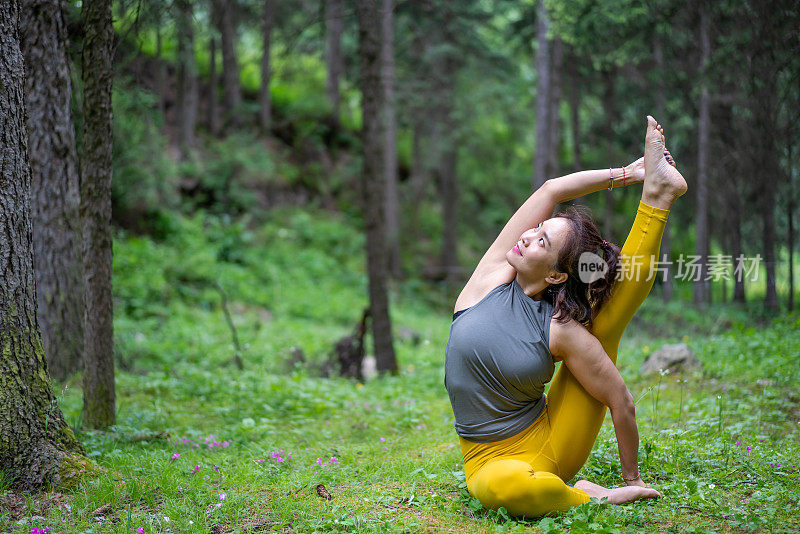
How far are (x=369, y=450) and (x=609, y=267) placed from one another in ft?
7.74

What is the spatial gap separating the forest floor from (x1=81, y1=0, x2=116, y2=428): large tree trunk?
43 centimetres

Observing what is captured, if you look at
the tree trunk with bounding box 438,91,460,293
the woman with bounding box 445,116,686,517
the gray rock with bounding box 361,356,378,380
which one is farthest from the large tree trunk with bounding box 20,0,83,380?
the tree trunk with bounding box 438,91,460,293

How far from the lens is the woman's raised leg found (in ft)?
10.3

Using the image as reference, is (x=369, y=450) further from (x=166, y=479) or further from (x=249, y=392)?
(x=249, y=392)

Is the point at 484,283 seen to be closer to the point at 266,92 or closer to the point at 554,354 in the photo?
the point at 554,354

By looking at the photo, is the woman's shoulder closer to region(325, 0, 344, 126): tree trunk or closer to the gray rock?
the gray rock

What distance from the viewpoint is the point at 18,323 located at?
355 centimetres

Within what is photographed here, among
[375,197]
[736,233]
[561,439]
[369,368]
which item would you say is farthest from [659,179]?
[736,233]

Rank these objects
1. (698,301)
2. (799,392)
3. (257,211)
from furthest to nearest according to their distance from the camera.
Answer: (257,211) → (698,301) → (799,392)

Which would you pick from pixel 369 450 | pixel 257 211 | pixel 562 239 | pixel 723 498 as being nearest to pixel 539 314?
pixel 562 239

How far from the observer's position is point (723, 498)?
3398 millimetres

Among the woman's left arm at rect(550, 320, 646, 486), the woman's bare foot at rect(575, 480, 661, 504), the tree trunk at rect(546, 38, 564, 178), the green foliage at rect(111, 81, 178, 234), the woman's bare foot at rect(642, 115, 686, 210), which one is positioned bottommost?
the woman's bare foot at rect(575, 480, 661, 504)

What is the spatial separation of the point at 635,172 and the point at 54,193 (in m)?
5.92

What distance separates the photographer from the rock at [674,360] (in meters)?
6.58
